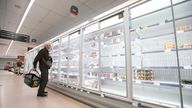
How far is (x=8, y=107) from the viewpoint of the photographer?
2271 millimetres

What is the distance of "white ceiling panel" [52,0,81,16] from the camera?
11.7 feet

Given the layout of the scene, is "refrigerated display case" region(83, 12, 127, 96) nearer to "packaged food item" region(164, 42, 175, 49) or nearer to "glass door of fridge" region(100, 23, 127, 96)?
"glass door of fridge" region(100, 23, 127, 96)

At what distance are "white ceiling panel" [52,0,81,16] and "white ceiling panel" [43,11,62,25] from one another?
309mm

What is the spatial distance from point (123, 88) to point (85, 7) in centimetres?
286

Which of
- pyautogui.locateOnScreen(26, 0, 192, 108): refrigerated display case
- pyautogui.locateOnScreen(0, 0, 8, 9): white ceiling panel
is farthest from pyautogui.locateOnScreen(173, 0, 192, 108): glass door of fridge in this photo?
pyautogui.locateOnScreen(0, 0, 8, 9): white ceiling panel

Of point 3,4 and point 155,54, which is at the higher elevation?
point 3,4

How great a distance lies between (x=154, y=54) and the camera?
72.6 inches

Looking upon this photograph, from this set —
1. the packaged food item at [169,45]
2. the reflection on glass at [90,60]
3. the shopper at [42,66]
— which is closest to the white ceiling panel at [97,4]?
the reflection on glass at [90,60]

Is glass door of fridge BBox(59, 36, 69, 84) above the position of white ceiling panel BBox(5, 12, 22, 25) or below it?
below

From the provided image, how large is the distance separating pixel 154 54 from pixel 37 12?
14.7 feet

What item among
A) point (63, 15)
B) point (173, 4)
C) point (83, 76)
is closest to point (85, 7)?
point (63, 15)

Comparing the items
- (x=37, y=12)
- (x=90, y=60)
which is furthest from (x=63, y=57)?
(x=37, y=12)

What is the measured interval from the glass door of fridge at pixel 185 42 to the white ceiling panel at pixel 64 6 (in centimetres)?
283

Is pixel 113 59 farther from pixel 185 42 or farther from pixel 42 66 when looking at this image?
pixel 42 66
